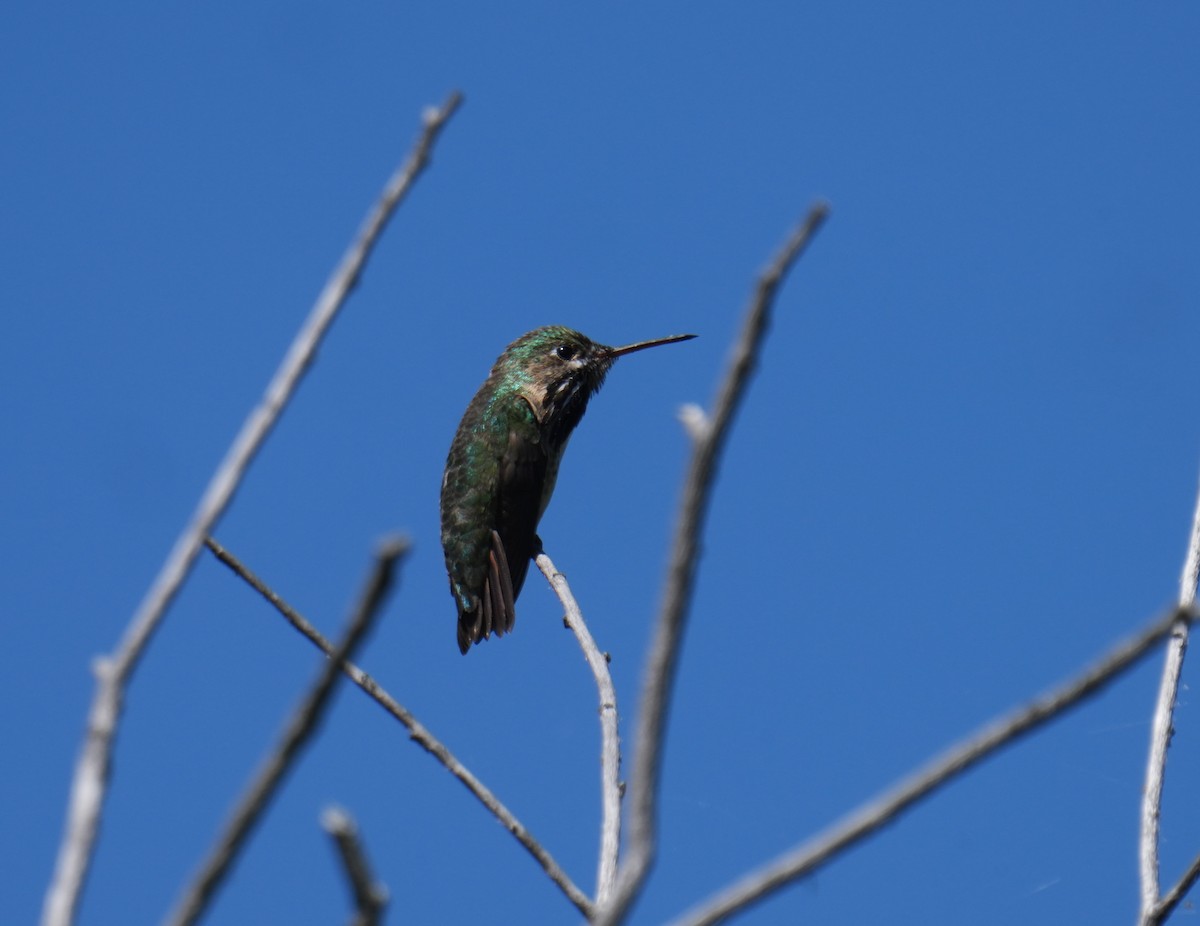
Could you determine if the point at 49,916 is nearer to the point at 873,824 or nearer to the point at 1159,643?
the point at 873,824

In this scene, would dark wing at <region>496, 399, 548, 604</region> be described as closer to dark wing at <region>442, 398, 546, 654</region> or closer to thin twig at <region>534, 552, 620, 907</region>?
dark wing at <region>442, 398, 546, 654</region>

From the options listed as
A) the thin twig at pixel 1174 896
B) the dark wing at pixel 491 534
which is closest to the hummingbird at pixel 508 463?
the dark wing at pixel 491 534

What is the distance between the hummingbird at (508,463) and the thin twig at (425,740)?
407 cm

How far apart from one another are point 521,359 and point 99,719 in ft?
23.7

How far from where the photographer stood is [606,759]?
284 centimetres

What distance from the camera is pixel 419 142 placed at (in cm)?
171

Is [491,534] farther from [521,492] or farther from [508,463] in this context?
[508,463]

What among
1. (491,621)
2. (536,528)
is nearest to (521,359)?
(536,528)

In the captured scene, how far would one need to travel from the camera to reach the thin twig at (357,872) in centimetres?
101

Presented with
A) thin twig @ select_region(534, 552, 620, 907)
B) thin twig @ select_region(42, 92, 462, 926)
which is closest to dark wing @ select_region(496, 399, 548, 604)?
thin twig @ select_region(534, 552, 620, 907)

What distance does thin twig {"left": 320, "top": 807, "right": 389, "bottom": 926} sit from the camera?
101cm

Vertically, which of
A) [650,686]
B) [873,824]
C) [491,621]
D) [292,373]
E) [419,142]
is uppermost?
[491,621]

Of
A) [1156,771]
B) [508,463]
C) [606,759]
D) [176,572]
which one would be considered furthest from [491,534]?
[176,572]

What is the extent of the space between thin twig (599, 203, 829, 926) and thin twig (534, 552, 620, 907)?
881 mm
